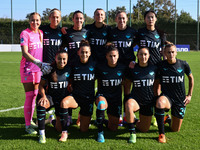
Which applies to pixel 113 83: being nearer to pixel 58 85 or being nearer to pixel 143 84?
pixel 143 84

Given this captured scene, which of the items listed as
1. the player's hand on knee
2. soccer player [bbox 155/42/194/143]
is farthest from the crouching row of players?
the player's hand on knee

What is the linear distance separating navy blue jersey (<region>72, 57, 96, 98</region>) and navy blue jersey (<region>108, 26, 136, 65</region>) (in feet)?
2.08

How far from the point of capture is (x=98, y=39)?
421 centimetres

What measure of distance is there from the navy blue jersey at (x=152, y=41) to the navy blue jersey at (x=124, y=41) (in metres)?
0.16

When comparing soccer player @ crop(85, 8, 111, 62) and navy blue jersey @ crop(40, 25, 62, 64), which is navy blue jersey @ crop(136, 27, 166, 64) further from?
navy blue jersey @ crop(40, 25, 62, 64)

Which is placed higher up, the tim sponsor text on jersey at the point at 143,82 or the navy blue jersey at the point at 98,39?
the navy blue jersey at the point at 98,39

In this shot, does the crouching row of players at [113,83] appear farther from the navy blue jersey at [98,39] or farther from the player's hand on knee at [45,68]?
the navy blue jersey at [98,39]

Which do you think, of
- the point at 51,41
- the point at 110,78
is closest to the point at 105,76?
the point at 110,78

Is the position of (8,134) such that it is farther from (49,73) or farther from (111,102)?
(111,102)

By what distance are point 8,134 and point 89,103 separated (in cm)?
133

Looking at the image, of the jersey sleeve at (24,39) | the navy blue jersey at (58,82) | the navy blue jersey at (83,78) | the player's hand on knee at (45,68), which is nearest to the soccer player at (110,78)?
the navy blue jersey at (83,78)

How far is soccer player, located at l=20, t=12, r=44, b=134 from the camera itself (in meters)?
3.82

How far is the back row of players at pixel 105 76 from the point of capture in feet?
11.5

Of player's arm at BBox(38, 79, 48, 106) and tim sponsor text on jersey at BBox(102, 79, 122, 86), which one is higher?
tim sponsor text on jersey at BBox(102, 79, 122, 86)
